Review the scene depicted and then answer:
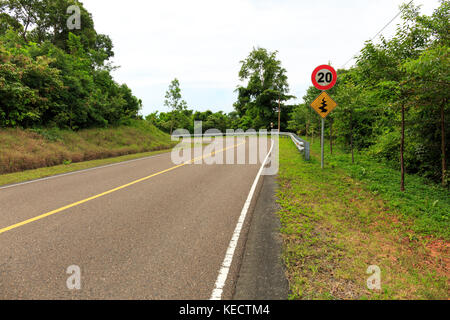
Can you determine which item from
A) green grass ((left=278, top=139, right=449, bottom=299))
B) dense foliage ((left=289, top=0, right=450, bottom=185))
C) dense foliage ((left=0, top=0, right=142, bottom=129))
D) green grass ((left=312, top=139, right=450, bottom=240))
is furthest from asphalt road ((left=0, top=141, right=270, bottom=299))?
dense foliage ((left=0, top=0, right=142, bottom=129))

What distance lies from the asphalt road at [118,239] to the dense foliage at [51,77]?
352 inches

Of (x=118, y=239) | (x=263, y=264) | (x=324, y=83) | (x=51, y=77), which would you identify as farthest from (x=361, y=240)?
(x=51, y=77)

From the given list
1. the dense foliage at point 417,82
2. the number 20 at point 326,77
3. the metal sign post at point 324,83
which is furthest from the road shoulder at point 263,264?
the number 20 at point 326,77

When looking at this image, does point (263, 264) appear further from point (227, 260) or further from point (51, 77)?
point (51, 77)

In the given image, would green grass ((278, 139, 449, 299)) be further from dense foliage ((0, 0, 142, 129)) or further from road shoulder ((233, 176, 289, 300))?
dense foliage ((0, 0, 142, 129))

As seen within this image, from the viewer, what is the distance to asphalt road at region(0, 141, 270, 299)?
260cm

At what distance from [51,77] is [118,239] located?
1584 centimetres

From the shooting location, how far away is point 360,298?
2467mm

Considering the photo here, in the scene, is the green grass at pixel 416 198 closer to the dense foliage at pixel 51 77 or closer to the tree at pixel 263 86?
the dense foliage at pixel 51 77

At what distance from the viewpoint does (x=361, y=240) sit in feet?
12.6

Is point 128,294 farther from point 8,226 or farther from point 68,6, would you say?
point 68,6

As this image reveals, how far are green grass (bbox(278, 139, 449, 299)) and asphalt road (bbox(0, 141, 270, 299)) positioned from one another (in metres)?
0.98
